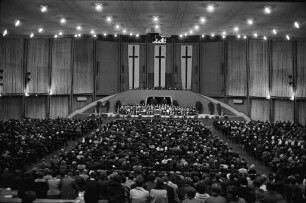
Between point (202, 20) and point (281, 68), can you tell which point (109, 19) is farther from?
point (281, 68)

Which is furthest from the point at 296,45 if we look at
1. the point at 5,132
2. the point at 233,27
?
the point at 5,132

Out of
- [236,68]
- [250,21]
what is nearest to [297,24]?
[250,21]

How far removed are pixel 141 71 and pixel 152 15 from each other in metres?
27.7

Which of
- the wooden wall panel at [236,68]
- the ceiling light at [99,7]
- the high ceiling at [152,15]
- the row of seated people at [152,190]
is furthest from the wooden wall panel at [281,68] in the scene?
the row of seated people at [152,190]

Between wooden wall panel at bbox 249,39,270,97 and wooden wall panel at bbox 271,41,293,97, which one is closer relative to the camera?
wooden wall panel at bbox 271,41,293,97

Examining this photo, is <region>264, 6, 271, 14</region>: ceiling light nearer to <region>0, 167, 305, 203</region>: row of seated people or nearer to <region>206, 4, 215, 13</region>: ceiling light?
<region>206, 4, 215, 13</region>: ceiling light

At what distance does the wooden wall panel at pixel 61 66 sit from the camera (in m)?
41.8

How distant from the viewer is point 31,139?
1941 centimetres

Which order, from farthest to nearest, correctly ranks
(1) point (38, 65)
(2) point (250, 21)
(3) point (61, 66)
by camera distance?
(3) point (61, 66)
(1) point (38, 65)
(2) point (250, 21)

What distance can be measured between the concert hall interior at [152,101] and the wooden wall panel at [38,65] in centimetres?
12

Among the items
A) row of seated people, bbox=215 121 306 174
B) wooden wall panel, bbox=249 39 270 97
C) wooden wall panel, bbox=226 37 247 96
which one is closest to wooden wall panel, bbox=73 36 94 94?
wooden wall panel, bbox=226 37 247 96

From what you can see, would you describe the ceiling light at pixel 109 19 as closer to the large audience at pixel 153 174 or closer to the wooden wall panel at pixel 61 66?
the large audience at pixel 153 174

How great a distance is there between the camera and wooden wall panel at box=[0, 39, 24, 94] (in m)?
35.6

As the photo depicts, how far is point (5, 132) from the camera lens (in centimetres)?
2230
